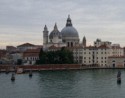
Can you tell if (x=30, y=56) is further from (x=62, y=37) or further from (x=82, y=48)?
(x=82, y=48)

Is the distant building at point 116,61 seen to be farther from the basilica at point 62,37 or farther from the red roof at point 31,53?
the red roof at point 31,53

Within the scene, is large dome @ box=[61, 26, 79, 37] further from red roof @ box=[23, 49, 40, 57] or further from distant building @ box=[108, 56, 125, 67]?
distant building @ box=[108, 56, 125, 67]

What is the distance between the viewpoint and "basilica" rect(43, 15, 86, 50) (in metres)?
49.4

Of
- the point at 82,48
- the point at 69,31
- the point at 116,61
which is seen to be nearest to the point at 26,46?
the point at 69,31

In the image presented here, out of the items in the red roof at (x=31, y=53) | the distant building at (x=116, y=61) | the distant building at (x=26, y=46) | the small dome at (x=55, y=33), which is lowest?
the distant building at (x=116, y=61)

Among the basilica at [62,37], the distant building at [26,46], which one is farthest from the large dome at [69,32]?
the distant building at [26,46]

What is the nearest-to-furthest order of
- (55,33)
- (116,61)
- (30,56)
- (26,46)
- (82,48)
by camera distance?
(116,61), (82,48), (30,56), (55,33), (26,46)

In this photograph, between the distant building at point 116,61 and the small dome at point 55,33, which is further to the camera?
the small dome at point 55,33

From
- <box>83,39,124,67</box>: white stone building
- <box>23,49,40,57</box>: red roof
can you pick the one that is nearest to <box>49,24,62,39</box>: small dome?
<box>23,49,40,57</box>: red roof

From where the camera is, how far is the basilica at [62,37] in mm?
49438

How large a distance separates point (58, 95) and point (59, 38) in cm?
3207

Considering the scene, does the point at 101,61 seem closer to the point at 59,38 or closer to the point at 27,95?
the point at 59,38

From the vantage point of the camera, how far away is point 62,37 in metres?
50.2

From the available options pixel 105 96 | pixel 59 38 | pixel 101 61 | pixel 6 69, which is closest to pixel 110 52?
pixel 101 61
